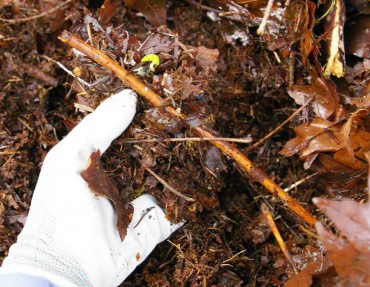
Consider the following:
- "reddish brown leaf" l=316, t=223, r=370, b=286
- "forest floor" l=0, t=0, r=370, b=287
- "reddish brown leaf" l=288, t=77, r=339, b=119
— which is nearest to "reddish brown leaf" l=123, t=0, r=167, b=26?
"forest floor" l=0, t=0, r=370, b=287

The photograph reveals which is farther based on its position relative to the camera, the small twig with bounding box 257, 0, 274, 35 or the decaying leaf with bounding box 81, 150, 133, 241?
the small twig with bounding box 257, 0, 274, 35

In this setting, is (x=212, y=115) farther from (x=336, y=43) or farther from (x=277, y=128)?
(x=336, y=43)

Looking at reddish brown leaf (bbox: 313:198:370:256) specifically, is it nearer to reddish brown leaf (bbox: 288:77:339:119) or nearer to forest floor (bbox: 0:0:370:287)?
forest floor (bbox: 0:0:370:287)

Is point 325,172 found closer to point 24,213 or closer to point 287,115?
point 287,115

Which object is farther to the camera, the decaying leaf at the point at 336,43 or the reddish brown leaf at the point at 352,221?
the decaying leaf at the point at 336,43

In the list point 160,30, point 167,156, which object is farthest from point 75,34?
point 167,156

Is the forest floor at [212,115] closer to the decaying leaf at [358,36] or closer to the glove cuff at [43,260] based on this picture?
the decaying leaf at [358,36]

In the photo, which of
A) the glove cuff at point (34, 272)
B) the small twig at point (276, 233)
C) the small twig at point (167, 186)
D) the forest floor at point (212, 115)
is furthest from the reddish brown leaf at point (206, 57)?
the glove cuff at point (34, 272)

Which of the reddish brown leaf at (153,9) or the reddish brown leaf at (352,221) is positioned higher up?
the reddish brown leaf at (153,9)
